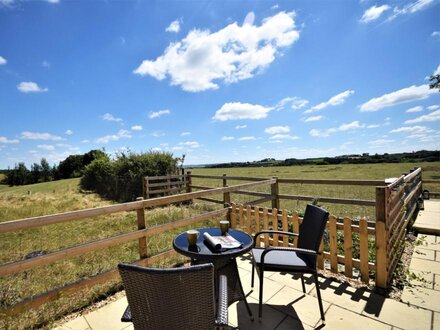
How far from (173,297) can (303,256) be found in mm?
1785

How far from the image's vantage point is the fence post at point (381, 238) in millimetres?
2672

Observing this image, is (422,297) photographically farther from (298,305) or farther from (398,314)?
(298,305)

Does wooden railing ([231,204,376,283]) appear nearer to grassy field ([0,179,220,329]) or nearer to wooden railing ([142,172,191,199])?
grassy field ([0,179,220,329])

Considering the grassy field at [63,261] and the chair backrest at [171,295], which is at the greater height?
the chair backrest at [171,295]

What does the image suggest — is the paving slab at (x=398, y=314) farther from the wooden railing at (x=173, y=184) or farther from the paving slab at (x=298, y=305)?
the wooden railing at (x=173, y=184)

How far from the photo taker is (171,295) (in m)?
1.10

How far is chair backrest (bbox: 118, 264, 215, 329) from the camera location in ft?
3.50

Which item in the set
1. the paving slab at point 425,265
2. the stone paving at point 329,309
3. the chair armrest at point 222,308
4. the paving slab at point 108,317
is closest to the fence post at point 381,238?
the stone paving at point 329,309

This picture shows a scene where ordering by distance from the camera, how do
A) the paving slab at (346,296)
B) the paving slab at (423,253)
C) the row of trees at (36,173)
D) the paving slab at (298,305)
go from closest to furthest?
the paving slab at (298,305) → the paving slab at (346,296) → the paving slab at (423,253) → the row of trees at (36,173)

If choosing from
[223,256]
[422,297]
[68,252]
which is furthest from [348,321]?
[68,252]

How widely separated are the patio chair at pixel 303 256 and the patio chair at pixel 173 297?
1137mm

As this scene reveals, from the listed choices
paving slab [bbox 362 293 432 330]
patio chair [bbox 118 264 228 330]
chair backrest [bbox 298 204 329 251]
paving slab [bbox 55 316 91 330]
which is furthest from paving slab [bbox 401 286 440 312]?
paving slab [bbox 55 316 91 330]

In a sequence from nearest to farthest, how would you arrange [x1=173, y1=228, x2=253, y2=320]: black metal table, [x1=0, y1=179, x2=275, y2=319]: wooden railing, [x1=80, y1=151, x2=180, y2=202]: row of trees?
[x1=173, y1=228, x2=253, y2=320]: black metal table → [x1=0, y1=179, x2=275, y2=319]: wooden railing → [x1=80, y1=151, x2=180, y2=202]: row of trees

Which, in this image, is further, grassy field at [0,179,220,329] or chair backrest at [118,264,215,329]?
grassy field at [0,179,220,329]
